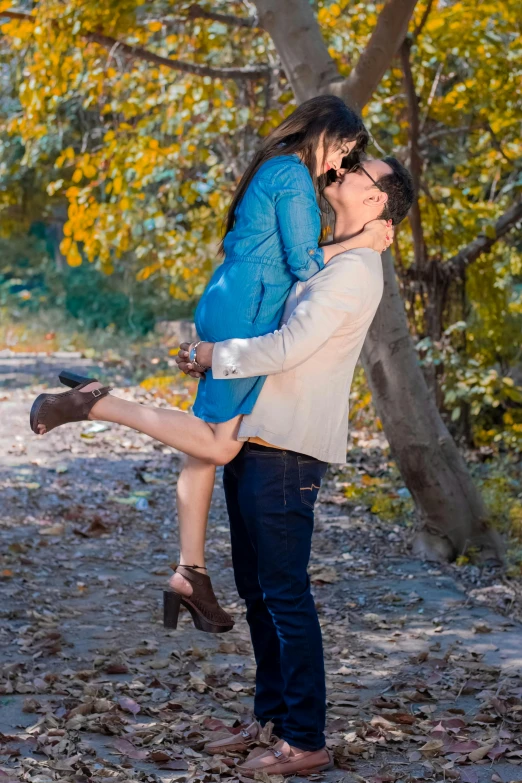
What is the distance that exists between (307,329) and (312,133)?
67 centimetres

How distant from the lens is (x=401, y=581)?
5652 millimetres

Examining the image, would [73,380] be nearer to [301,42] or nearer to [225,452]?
[225,452]

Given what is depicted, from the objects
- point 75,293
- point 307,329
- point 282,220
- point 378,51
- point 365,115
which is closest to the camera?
point 307,329

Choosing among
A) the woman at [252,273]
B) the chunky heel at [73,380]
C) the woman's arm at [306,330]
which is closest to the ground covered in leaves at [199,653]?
A: the woman at [252,273]

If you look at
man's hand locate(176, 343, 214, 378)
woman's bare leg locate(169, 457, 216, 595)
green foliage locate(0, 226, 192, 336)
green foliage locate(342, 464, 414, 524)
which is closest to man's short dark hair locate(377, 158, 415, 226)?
man's hand locate(176, 343, 214, 378)

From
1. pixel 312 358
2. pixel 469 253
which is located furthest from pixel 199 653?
pixel 469 253

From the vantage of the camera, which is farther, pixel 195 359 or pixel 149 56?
pixel 149 56

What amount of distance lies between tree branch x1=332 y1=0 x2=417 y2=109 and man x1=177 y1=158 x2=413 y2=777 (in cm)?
259

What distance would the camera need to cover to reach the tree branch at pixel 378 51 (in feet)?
17.4

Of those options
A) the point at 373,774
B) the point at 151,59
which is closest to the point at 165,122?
the point at 151,59

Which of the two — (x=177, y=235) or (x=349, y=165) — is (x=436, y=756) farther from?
(x=177, y=235)

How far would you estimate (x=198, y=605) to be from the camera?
3.16 metres

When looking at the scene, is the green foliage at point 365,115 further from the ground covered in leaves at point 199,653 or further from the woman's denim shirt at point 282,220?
the woman's denim shirt at point 282,220

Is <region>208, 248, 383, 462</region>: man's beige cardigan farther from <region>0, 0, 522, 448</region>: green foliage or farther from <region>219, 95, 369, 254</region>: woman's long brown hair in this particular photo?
<region>0, 0, 522, 448</region>: green foliage
